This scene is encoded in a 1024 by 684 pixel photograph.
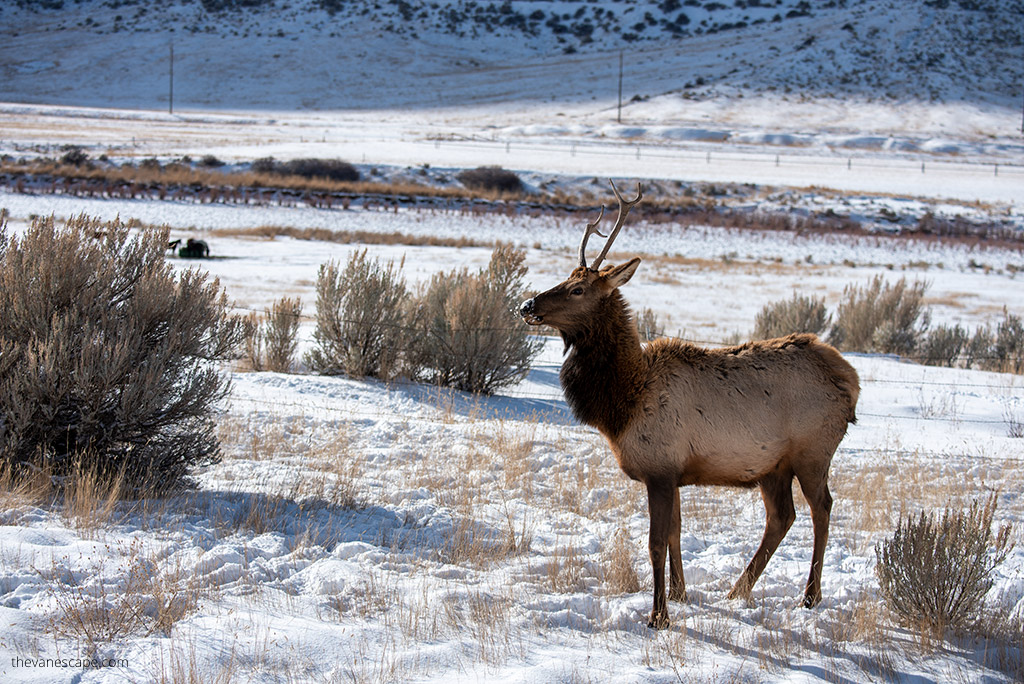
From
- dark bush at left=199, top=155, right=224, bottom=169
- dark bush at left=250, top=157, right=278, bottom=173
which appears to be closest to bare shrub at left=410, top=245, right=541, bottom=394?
dark bush at left=250, top=157, right=278, bottom=173

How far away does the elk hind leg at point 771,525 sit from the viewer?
16.2ft

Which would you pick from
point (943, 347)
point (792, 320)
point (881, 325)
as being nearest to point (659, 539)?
point (792, 320)

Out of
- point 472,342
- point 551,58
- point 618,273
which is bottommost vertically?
point 472,342

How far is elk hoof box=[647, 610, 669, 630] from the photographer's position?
Result: 4.43 meters

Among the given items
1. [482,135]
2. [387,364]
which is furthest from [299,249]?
[482,135]

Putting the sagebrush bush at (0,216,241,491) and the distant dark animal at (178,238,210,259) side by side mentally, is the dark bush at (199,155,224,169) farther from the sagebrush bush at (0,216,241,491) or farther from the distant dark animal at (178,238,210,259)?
the sagebrush bush at (0,216,241,491)

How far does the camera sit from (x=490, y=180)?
37.8m

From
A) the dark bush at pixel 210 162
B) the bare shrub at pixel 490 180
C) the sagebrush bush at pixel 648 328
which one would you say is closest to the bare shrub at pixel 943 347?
the sagebrush bush at pixel 648 328

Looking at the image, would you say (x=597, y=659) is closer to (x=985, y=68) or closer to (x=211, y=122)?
(x=211, y=122)

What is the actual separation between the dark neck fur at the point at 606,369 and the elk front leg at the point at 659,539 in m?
0.41

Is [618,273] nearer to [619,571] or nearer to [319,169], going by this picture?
[619,571]

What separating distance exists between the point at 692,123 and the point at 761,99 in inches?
479

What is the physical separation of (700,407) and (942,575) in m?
1.56

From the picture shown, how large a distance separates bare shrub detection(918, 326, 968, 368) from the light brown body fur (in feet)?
32.6
